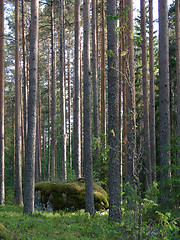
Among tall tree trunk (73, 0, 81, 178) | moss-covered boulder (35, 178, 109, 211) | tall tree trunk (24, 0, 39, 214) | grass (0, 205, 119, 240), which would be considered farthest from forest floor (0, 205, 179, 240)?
tall tree trunk (73, 0, 81, 178)

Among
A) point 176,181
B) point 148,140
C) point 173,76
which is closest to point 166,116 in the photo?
point 176,181

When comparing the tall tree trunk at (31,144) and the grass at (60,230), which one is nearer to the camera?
the grass at (60,230)

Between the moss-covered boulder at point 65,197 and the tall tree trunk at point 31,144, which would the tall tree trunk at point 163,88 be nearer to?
the moss-covered boulder at point 65,197

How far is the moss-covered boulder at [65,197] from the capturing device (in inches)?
462

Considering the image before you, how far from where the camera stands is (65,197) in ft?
39.1

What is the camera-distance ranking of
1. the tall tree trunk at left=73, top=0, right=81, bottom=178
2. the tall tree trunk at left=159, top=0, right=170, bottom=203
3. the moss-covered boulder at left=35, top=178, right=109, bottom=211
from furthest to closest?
the tall tree trunk at left=73, top=0, right=81, bottom=178
the moss-covered boulder at left=35, top=178, right=109, bottom=211
the tall tree trunk at left=159, top=0, right=170, bottom=203

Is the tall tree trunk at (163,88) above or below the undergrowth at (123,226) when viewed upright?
above

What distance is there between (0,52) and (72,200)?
8396mm

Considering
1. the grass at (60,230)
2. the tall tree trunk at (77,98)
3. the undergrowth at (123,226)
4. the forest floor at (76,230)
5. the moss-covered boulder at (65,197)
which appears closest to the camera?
the undergrowth at (123,226)

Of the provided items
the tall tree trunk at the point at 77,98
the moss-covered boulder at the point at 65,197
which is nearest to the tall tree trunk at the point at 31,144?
the moss-covered boulder at the point at 65,197

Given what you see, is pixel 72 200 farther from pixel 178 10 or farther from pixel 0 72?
pixel 178 10

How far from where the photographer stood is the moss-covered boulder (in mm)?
11734

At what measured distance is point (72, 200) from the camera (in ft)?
38.7

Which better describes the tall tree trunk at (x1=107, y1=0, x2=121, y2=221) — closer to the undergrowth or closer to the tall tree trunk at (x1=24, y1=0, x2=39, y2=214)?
the undergrowth
